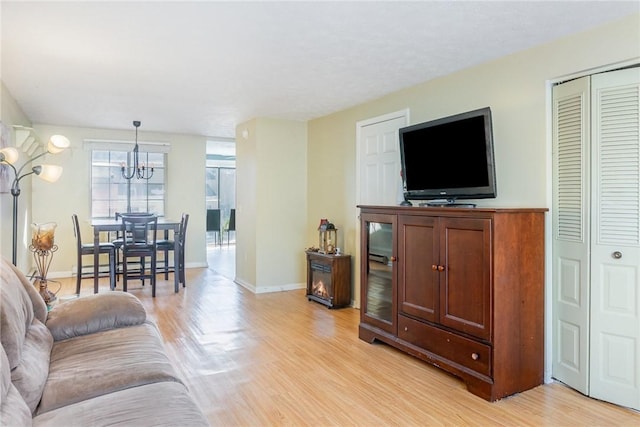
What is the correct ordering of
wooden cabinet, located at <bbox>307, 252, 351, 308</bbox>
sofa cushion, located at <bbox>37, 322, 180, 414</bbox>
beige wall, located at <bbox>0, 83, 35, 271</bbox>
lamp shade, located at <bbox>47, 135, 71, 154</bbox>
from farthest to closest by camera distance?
wooden cabinet, located at <bbox>307, 252, 351, 308</bbox> → beige wall, located at <bbox>0, 83, 35, 271</bbox> → lamp shade, located at <bbox>47, 135, 71, 154</bbox> → sofa cushion, located at <bbox>37, 322, 180, 414</bbox>

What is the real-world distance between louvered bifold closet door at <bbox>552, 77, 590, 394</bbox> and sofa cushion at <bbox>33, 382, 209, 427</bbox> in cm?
244

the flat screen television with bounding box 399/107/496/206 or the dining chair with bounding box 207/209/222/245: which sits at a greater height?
the flat screen television with bounding box 399/107/496/206

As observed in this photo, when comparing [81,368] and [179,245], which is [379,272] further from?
[179,245]

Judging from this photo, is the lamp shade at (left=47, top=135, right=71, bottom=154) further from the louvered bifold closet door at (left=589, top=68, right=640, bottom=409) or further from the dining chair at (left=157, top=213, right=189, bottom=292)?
the louvered bifold closet door at (left=589, top=68, right=640, bottom=409)

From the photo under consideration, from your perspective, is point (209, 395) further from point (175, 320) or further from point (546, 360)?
point (546, 360)

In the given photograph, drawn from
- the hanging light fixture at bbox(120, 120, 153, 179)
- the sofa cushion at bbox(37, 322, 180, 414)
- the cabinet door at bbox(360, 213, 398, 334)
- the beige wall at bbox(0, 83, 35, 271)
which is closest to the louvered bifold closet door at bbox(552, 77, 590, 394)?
the cabinet door at bbox(360, 213, 398, 334)

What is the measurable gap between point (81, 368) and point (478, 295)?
2.24 meters

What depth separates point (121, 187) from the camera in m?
6.88

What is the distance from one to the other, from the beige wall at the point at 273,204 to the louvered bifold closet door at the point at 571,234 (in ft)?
11.6

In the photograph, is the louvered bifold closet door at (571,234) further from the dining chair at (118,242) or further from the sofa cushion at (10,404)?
the dining chair at (118,242)

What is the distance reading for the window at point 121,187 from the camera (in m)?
6.70

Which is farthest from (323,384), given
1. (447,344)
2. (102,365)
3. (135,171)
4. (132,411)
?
(135,171)

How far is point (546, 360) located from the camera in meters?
2.83

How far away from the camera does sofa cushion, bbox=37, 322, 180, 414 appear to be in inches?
64.5
